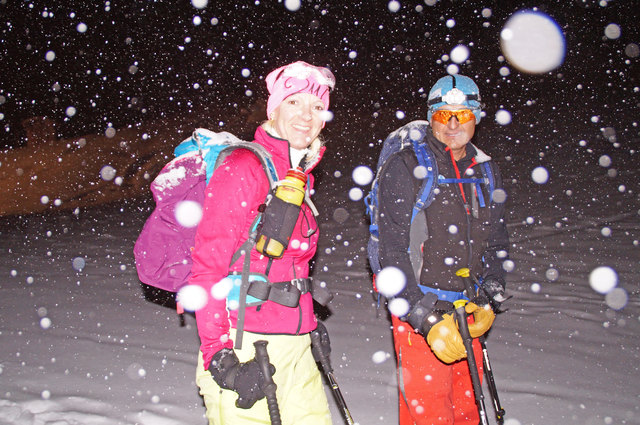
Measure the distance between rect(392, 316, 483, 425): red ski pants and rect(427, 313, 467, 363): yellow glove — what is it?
25 cm

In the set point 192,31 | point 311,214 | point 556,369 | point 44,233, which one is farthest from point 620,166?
point 192,31

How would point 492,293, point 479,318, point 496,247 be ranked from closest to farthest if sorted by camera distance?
1. point 479,318
2. point 492,293
3. point 496,247

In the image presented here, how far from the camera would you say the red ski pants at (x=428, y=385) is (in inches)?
97.0

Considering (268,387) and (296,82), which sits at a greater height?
(296,82)

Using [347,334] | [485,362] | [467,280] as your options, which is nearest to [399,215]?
[467,280]

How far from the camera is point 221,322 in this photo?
5.72ft

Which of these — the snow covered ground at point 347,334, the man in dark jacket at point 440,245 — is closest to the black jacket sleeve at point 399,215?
the man in dark jacket at point 440,245

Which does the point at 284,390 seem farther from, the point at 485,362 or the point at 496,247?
the point at 496,247

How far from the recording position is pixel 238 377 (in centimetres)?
171

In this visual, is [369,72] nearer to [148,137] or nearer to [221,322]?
[148,137]

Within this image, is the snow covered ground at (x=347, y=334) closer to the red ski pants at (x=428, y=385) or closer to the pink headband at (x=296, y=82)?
the red ski pants at (x=428, y=385)

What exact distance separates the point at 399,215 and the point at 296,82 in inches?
34.4

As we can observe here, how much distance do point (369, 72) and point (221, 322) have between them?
2636 centimetres

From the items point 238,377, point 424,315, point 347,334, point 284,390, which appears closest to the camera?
point 238,377
